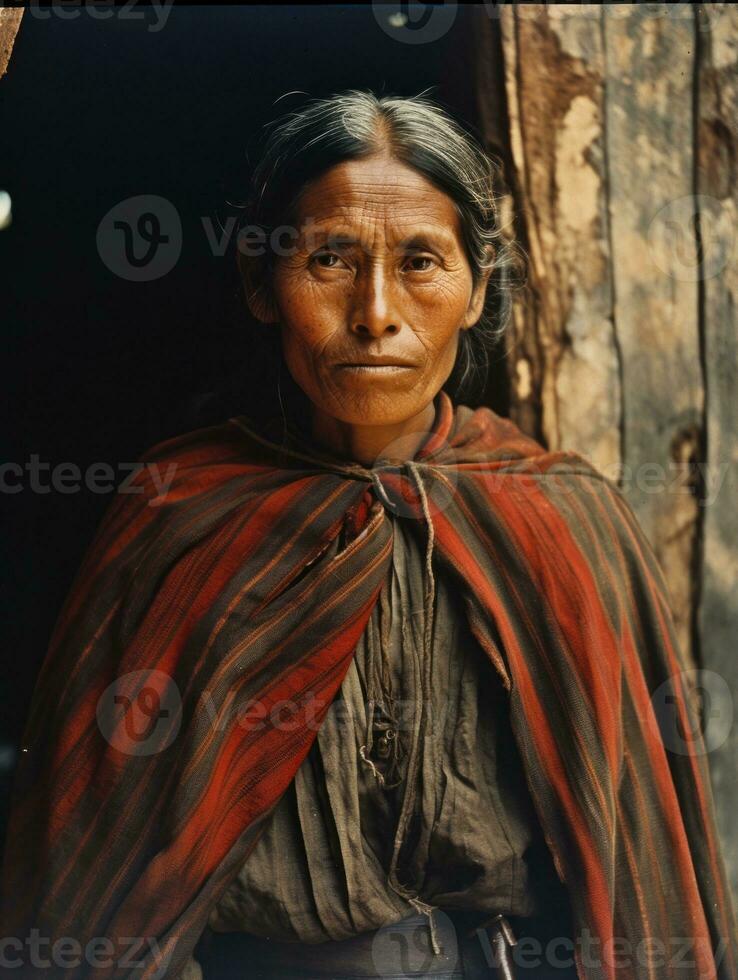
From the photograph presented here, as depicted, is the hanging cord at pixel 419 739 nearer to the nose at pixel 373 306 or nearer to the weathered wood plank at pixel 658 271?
the nose at pixel 373 306

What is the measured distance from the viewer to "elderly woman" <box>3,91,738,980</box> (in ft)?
6.46

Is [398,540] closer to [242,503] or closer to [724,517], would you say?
[242,503]

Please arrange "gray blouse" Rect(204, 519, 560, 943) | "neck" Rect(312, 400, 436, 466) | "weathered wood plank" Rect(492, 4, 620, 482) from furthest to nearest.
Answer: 1. "weathered wood plank" Rect(492, 4, 620, 482)
2. "neck" Rect(312, 400, 436, 466)
3. "gray blouse" Rect(204, 519, 560, 943)

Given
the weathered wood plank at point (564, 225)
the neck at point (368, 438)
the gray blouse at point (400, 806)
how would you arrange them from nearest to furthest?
1. the gray blouse at point (400, 806)
2. the neck at point (368, 438)
3. the weathered wood plank at point (564, 225)

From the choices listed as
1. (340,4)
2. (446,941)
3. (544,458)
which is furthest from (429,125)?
(446,941)

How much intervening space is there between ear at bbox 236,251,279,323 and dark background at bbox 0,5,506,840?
0.02 metres

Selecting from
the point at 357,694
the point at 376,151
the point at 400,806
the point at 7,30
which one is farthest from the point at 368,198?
the point at 400,806

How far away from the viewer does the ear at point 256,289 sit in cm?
211

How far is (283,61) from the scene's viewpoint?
2150mm

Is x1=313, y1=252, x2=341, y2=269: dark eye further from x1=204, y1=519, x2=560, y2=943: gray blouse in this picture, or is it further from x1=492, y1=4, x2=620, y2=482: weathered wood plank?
x1=204, y1=519, x2=560, y2=943: gray blouse

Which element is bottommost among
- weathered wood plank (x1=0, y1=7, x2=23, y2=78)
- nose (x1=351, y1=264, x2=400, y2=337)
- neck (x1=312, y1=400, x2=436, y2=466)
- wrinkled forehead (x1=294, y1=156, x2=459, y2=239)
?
neck (x1=312, y1=400, x2=436, y2=466)

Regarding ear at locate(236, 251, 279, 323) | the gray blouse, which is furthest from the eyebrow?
the gray blouse

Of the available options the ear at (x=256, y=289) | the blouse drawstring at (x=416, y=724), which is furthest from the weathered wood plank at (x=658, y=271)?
the ear at (x=256, y=289)

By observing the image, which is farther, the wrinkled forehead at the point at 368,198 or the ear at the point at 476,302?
the ear at the point at 476,302
